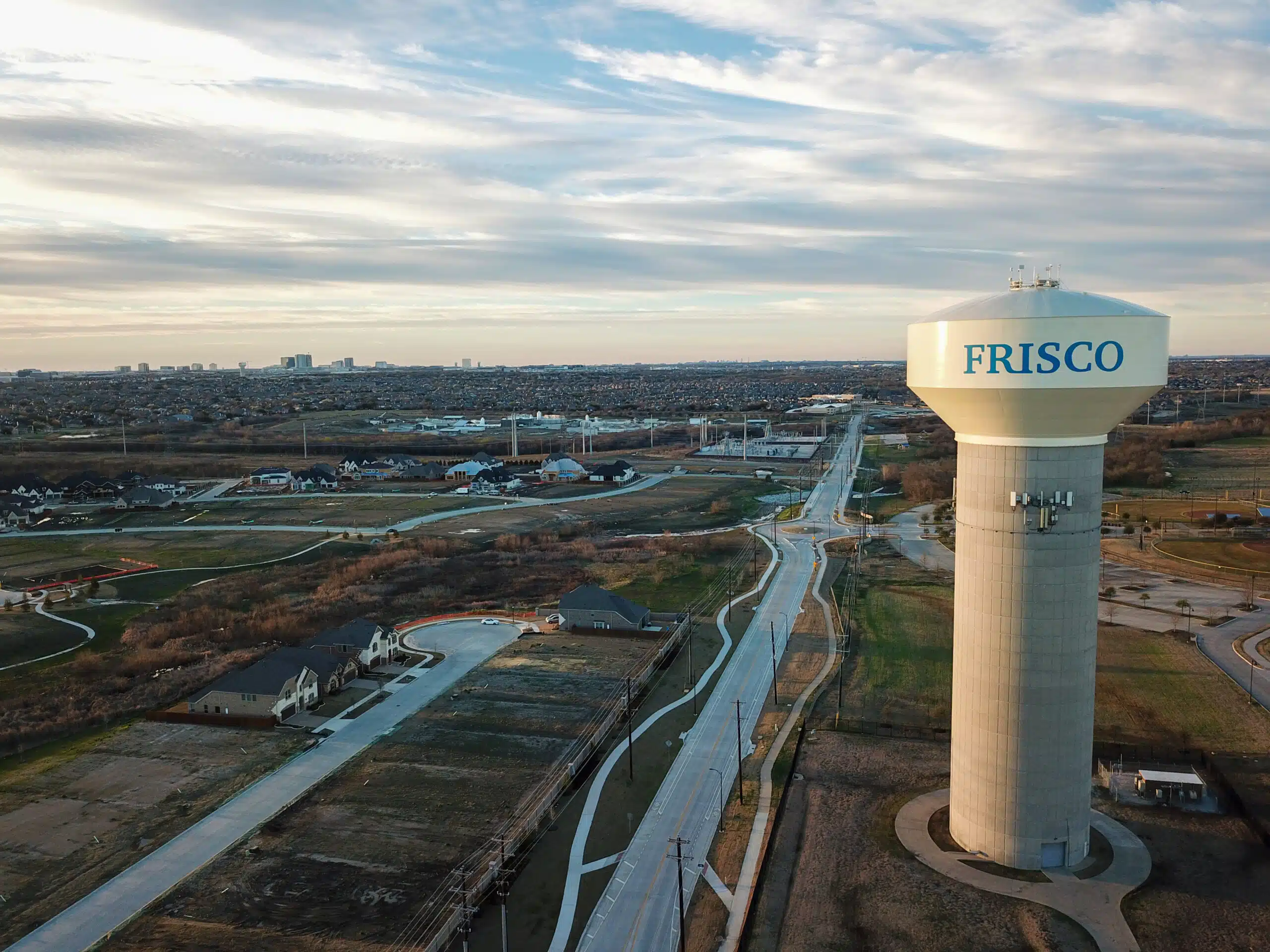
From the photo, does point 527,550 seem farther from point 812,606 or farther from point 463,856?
point 463,856

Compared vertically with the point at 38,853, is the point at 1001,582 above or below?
above

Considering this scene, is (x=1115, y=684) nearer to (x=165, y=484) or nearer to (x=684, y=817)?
(x=684, y=817)

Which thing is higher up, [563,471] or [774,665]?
[563,471]

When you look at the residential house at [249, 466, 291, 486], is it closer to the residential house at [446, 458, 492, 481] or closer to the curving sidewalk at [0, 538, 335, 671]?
the residential house at [446, 458, 492, 481]

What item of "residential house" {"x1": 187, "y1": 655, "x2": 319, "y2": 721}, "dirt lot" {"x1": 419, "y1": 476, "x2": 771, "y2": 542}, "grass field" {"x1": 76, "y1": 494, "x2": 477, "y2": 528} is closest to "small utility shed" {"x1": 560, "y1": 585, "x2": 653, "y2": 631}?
"residential house" {"x1": 187, "y1": 655, "x2": 319, "y2": 721}

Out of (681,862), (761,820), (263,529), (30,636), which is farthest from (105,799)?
(263,529)

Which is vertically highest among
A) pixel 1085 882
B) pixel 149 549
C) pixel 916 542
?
pixel 916 542

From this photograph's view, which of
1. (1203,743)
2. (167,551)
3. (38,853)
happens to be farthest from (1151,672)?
(167,551)

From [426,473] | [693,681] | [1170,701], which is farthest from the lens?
[426,473]
